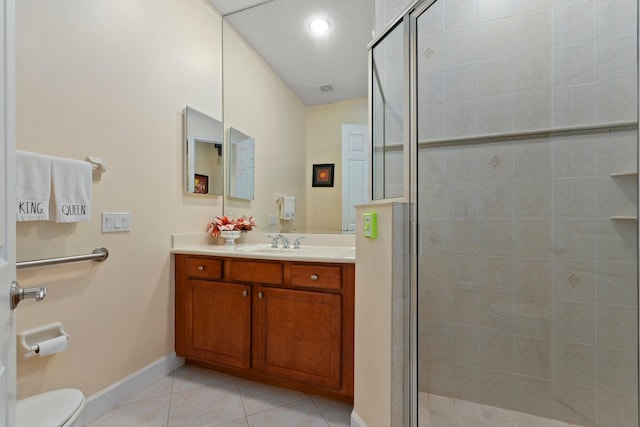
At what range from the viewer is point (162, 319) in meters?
2.00

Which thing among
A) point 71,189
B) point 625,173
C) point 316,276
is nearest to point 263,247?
point 316,276

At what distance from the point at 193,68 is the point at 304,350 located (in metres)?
2.14

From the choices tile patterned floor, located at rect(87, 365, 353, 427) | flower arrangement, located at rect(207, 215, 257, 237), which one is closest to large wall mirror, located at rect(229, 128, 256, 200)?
flower arrangement, located at rect(207, 215, 257, 237)

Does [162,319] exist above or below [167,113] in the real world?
below

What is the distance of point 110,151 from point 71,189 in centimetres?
35

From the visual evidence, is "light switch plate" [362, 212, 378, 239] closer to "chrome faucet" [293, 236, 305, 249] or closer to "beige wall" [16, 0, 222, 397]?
"chrome faucet" [293, 236, 305, 249]

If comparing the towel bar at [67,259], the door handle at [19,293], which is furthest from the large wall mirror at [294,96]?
the door handle at [19,293]

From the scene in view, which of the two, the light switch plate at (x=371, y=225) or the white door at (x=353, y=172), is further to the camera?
the white door at (x=353, y=172)

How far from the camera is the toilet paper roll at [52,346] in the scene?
126 cm

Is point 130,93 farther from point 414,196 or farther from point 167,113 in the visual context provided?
point 414,196

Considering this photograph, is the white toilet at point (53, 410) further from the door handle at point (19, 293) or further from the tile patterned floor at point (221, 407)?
the door handle at point (19, 293)

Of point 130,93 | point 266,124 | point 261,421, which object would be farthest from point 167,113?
point 261,421

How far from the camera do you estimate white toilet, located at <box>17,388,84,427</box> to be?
3.48 ft

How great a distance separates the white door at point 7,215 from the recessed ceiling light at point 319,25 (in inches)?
78.8
